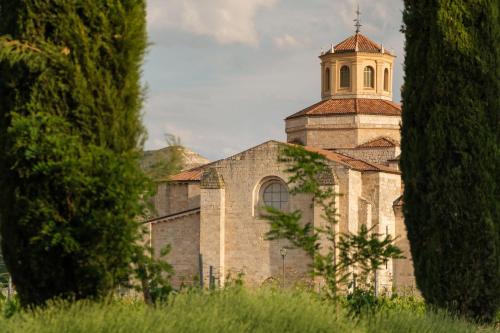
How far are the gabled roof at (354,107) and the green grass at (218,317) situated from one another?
40456 millimetres

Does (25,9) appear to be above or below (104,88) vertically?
above

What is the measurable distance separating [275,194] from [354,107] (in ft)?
34.4

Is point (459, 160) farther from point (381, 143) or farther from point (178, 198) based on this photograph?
point (381, 143)

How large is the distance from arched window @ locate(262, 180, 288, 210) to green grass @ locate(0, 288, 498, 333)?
3143 cm

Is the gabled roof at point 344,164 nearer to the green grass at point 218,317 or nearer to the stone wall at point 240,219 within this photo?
the stone wall at point 240,219

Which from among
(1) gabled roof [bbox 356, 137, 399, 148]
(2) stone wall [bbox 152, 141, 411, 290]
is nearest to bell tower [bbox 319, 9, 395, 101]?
(1) gabled roof [bbox 356, 137, 399, 148]

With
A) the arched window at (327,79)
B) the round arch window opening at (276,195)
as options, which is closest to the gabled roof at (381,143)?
the arched window at (327,79)

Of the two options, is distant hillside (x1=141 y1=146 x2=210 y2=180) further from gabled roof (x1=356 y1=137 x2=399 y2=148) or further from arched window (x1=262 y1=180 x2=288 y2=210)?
gabled roof (x1=356 y1=137 x2=399 y2=148)

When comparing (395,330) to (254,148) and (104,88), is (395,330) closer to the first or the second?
(104,88)

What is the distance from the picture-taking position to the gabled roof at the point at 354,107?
163 ft

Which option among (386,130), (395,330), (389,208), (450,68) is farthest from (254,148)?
(395,330)

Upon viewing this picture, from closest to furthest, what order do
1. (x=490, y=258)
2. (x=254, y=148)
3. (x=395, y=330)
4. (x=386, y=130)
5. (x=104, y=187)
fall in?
1. (x=104, y=187)
2. (x=395, y=330)
3. (x=490, y=258)
4. (x=254, y=148)
5. (x=386, y=130)

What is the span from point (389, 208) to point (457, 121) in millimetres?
31234

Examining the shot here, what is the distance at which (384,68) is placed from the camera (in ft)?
171
